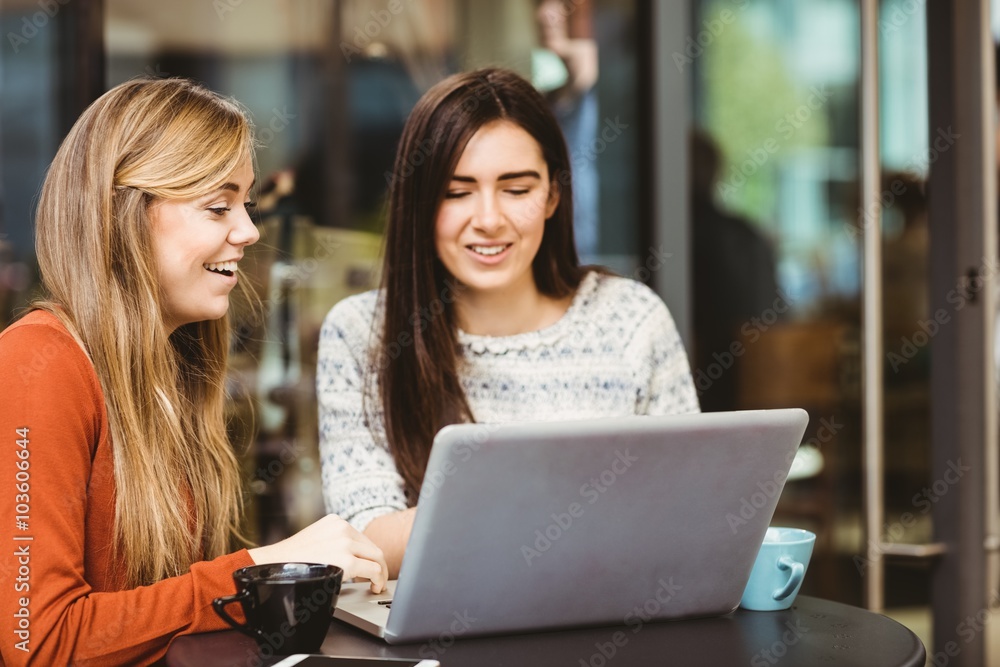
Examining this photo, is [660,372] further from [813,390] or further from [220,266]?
[813,390]

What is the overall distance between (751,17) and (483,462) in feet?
7.64

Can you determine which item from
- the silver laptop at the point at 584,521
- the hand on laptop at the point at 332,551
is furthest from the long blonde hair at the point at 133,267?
the silver laptop at the point at 584,521

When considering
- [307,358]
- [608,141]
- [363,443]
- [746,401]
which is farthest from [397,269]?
[746,401]

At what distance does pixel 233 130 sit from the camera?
1358mm

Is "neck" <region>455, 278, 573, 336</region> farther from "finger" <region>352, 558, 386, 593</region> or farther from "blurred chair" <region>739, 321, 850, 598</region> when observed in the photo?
"blurred chair" <region>739, 321, 850, 598</region>

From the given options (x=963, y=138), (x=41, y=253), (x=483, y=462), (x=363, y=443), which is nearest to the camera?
(x=483, y=462)

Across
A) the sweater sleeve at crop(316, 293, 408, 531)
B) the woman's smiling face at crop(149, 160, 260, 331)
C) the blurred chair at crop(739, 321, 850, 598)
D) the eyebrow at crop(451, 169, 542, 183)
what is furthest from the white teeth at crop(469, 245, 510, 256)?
the blurred chair at crop(739, 321, 850, 598)

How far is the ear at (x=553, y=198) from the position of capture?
189cm

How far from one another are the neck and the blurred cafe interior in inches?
31.0

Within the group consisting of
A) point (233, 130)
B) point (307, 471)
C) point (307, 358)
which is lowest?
point (307, 471)

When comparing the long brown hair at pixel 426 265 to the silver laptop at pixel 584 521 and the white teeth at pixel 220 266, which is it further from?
the silver laptop at pixel 584 521

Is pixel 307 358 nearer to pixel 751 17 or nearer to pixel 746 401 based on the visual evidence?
pixel 746 401

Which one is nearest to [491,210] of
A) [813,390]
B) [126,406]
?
[126,406]

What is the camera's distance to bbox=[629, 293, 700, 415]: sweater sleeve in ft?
6.08
